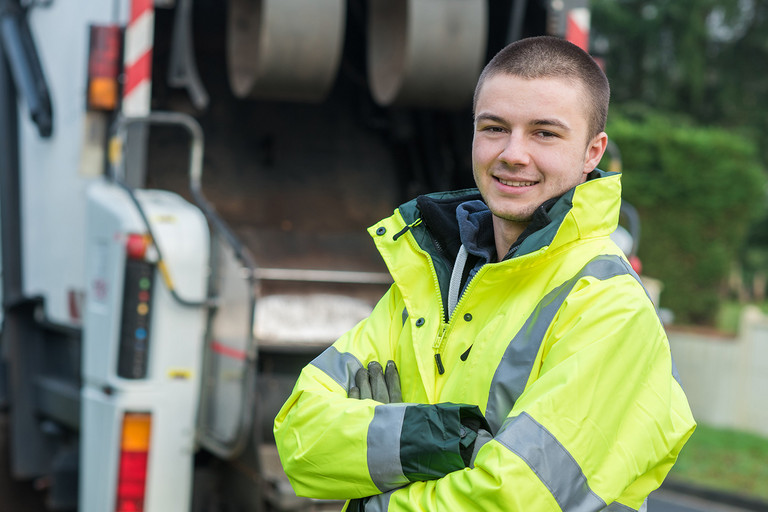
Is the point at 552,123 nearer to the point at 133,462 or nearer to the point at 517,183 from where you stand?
the point at 517,183

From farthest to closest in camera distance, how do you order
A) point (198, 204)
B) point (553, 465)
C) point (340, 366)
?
1. point (198, 204)
2. point (340, 366)
3. point (553, 465)

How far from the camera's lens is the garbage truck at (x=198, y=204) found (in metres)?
3.42

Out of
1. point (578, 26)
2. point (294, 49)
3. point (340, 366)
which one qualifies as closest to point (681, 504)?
point (578, 26)

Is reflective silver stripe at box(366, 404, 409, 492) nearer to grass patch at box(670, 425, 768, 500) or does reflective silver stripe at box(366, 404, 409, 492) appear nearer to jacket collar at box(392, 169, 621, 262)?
jacket collar at box(392, 169, 621, 262)

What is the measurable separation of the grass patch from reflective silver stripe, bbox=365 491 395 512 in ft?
20.6

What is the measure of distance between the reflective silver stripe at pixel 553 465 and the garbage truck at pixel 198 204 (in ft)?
6.61

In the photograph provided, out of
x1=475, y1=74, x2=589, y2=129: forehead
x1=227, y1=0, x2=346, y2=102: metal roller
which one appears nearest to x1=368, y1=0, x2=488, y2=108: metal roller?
x1=227, y1=0, x2=346, y2=102: metal roller

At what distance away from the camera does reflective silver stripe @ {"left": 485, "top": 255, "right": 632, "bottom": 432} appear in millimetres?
1524

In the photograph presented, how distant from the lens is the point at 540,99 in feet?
5.11

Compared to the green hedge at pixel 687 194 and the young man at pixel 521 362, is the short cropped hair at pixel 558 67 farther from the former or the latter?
the green hedge at pixel 687 194

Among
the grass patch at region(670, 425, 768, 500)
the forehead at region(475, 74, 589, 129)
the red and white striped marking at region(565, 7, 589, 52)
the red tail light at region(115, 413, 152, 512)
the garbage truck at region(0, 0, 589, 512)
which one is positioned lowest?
the grass patch at region(670, 425, 768, 500)

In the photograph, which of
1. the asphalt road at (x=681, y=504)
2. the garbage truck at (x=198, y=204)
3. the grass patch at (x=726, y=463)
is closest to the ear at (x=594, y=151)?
the garbage truck at (x=198, y=204)

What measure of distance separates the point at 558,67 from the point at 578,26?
2599 millimetres

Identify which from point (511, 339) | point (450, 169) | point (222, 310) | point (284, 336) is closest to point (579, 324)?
point (511, 339)
